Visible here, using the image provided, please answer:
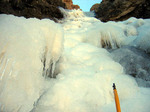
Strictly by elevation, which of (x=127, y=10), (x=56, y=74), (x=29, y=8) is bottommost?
(x=56, y=74)

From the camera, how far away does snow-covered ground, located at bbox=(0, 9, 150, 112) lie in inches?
44.8

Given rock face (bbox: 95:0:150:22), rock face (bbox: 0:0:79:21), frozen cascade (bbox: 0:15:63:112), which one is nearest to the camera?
frozen cascade (bbox: 0:15:63:112)

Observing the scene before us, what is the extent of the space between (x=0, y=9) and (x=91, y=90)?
15.3 feet

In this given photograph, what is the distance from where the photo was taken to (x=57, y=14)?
27.1 feet

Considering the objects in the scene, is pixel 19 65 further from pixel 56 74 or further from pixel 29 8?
pixel 29 8

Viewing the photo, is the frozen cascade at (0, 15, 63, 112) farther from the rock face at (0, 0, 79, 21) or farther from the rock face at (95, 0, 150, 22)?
the rock face at (95, 0, 150, 22)

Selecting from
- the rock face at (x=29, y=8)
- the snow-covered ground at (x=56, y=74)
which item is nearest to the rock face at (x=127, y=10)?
the rock face at (x=29, y=8)

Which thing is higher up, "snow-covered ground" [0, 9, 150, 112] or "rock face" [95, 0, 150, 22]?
"rock face" [95, 0, 150, 22]

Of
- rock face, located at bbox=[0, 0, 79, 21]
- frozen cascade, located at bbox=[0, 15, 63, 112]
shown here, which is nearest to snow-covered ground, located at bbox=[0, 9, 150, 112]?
frozen cascade, located at bbox=[0, 15, 63, 112]

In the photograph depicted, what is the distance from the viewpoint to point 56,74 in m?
2.24

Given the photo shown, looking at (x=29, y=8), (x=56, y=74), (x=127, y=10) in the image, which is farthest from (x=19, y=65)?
(x=127, y=10)

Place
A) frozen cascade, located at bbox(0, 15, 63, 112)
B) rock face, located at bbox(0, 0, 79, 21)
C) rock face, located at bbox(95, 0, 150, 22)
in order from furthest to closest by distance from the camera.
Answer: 1. rock face, located at bbox(95, 0, 150, 22)
2. rock face, located at bbox(0, 0, 79, 21)
3. frozen cascade, located at bbox(0, 15, 63, 112)

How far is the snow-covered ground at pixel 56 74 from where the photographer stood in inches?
44.8

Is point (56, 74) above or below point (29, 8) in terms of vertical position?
below
